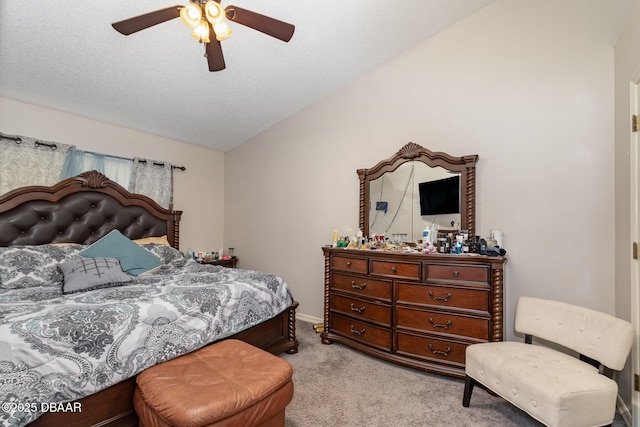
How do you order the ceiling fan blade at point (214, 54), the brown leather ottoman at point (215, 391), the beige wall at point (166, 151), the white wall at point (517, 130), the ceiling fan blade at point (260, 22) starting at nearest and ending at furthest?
1. the brown leather ottoman at point (215, 391)
2. the ceiling fan blade at point (260, 22)
3. the ceiling fan blade at point (214, 54)
4. the white wall at point (517, 130)
5. the beige wall at point (166, 151)

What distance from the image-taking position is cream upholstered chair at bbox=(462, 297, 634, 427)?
142cm

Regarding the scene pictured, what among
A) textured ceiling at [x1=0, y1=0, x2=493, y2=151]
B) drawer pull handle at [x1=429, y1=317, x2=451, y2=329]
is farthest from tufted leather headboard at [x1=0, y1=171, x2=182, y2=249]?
drawer pull handle at [x1=429, y1=317, x2=451, y2=329]

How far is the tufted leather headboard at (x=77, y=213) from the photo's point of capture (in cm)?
281

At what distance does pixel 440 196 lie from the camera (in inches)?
109

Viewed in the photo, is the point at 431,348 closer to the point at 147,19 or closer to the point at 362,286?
the point at 362,286

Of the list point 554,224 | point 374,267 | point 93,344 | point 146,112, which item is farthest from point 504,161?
point 146,112

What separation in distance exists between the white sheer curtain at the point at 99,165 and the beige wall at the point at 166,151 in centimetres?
10

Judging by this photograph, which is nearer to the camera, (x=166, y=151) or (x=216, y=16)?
(x=216, y=16)

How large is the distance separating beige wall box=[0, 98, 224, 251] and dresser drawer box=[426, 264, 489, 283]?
3460 mm

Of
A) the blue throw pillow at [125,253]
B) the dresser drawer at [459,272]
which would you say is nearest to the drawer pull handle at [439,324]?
the dresser drawer at [459,272]

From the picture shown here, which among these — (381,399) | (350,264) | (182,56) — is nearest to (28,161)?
(182,56)

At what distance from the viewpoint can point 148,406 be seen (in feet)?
4.63

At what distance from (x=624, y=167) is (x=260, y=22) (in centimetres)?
254

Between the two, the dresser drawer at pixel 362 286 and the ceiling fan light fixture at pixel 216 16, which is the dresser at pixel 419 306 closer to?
the dresser drawer at pixel 362 286
